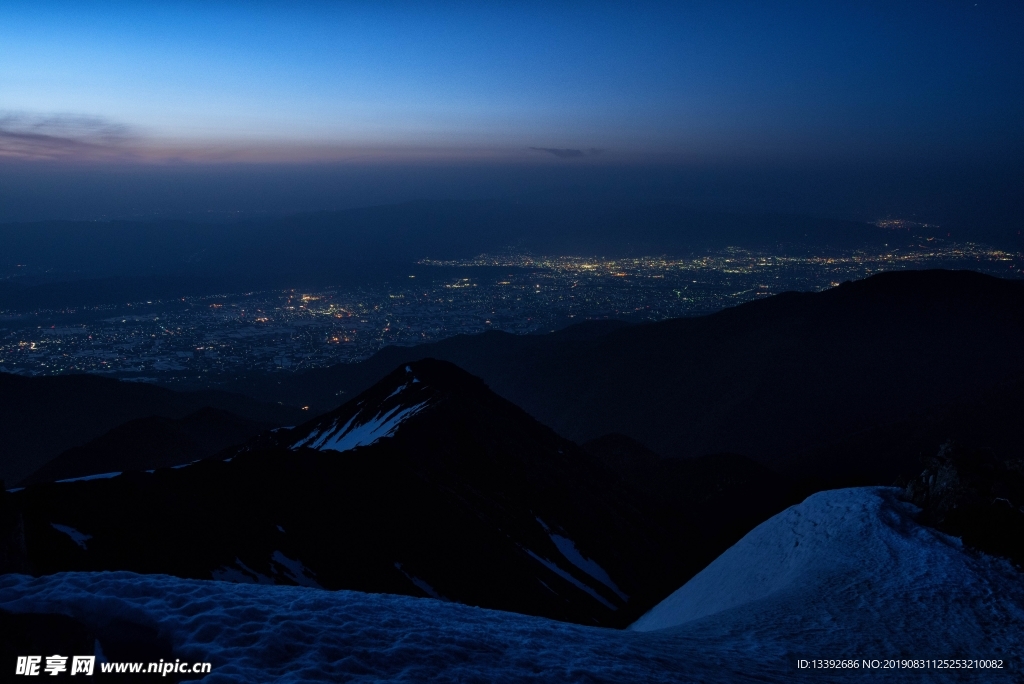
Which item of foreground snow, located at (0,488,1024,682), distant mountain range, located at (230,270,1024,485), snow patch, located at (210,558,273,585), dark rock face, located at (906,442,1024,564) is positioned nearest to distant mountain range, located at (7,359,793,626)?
snow patch, located at (210,558,273,585)

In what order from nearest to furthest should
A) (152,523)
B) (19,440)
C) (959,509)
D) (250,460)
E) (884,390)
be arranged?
(959,509) < (152,523) < (250,460) < (884,390) < (19,440)

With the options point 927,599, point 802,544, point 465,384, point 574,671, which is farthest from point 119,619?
point 465,384

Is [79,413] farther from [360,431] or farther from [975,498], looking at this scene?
[975,498]

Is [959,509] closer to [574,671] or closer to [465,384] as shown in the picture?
[574,671]

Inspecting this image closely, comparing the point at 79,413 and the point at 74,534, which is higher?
the point at 74,534

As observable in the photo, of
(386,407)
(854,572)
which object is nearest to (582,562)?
(386,407)

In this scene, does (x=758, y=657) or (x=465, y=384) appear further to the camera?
(x=465, y=384)

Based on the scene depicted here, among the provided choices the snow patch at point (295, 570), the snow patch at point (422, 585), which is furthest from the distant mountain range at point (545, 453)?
the snow patch at point (422, 585)
